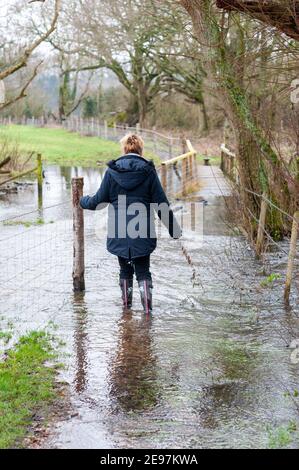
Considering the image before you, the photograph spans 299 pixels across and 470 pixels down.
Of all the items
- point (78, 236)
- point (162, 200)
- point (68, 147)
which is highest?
point (162, 200)

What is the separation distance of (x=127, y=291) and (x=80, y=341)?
120 cm

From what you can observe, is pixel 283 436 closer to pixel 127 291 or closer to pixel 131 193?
pixel 131 193

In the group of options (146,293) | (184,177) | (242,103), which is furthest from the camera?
(184,177)

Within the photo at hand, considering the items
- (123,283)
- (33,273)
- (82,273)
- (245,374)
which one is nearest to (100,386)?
(245,374)

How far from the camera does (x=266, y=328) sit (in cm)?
752

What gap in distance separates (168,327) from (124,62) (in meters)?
40.0

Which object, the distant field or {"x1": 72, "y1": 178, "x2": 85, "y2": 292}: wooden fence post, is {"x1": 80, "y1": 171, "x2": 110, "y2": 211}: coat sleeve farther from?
the distant field

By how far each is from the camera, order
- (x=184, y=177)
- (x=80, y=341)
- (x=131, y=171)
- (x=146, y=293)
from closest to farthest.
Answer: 1. (x=80, y=341)
2. (x=131, y=171)
3. (x=146, y=293)
4. (x=184, y=177)

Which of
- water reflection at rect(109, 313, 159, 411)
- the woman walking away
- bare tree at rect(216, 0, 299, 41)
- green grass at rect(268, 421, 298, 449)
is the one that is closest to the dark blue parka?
the woman walking away

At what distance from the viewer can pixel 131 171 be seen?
7.20m

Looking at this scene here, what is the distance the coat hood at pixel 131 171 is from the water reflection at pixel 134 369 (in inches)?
58.1

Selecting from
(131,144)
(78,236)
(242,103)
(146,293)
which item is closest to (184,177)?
(242,103)

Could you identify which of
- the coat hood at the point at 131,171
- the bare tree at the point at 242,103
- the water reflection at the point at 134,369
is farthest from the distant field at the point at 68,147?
the water reflection at the point at 134,369

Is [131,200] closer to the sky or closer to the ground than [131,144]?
closer to the ground
